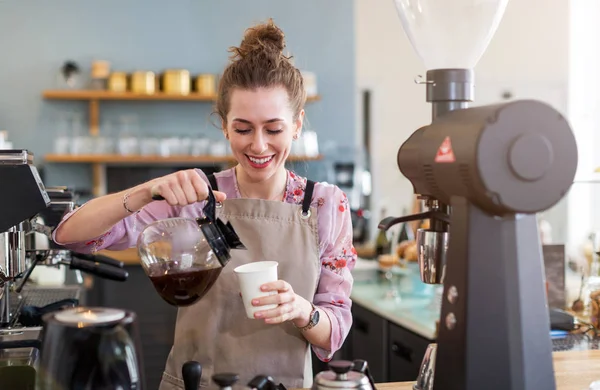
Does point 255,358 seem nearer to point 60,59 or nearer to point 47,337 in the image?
point 47,337

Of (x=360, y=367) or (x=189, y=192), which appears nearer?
(x=360, y=367)

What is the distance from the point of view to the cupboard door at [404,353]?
277 cm

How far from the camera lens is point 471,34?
4.60ft

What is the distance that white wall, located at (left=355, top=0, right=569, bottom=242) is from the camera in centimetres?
680

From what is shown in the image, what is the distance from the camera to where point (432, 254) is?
1.36 m

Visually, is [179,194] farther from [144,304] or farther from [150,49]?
[150,49]

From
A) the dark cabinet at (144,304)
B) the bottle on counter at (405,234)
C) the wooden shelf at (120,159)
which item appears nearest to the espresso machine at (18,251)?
the bottle on counter at (405,234)

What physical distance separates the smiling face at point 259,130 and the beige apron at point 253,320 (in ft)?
0.39

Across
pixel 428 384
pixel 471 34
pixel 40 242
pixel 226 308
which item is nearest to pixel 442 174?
pixel 471 34

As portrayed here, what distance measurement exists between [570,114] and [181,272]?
544cm

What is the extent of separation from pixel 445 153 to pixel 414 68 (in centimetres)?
613

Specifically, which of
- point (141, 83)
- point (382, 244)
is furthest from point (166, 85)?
point (382, 244)

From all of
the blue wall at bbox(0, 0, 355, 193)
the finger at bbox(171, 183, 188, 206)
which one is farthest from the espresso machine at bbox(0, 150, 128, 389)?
the blue wall at bbox(0, 0, 355, 193)

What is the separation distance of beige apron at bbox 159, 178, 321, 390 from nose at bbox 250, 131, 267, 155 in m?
0.16
